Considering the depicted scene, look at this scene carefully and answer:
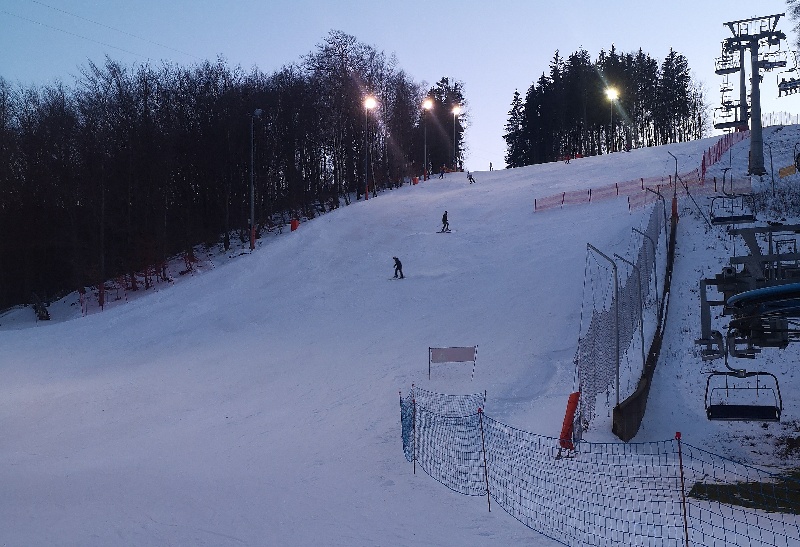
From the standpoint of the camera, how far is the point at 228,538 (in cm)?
1022

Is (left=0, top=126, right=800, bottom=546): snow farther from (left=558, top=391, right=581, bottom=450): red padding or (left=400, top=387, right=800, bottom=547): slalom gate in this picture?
(left=558, top=391, right=581, bottom=450): red padding

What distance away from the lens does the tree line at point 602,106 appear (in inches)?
3723

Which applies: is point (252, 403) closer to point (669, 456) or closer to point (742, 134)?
point (669, 456)

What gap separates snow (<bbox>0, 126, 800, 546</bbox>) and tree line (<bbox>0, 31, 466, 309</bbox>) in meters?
8.82

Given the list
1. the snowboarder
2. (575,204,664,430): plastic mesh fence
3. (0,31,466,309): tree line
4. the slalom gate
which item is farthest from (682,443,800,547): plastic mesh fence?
(0,31,466,309): tree line

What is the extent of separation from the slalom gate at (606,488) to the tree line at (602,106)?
8513 cm

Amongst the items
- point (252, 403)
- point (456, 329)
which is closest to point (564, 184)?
point (456, 329)

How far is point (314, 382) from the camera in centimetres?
2011

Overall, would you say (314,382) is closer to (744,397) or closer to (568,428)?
(568,428)

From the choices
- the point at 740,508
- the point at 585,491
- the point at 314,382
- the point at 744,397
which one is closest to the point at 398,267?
the point at 314,382

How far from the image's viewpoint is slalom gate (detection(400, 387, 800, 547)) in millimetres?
9523

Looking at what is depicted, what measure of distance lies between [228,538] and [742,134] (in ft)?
201

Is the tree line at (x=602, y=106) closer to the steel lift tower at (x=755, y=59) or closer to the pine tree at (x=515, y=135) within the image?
the pine tree at (x=515, y=135)

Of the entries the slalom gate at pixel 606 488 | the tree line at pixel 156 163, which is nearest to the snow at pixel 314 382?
the slalom gate at pixel 606 488
